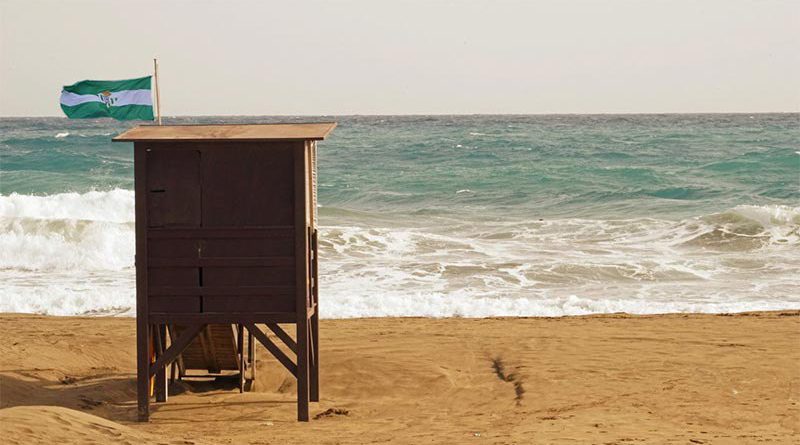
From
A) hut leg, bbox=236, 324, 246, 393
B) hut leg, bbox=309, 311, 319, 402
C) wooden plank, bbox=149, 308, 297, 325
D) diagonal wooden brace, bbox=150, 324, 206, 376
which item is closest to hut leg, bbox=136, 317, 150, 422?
diagonal wooden brace, bbox=150, 324, 206, 376

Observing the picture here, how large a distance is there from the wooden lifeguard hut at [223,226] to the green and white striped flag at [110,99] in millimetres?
2030

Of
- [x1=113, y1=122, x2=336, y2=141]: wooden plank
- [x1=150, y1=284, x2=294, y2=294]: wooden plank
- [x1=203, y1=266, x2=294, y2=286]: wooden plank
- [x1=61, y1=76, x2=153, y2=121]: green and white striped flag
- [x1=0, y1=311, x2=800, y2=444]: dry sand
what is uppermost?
[x1=61, y1=76, x2=153, y2=121]: green and white striped flag

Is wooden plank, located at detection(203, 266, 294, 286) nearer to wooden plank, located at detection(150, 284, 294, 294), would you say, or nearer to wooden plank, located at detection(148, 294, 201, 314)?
wooden plank, located at detection(150, 284, 294, 294)

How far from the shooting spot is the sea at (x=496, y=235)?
64.0 ft

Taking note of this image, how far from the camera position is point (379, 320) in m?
17.5

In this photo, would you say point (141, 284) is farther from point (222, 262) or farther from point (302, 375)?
point (302, 375)

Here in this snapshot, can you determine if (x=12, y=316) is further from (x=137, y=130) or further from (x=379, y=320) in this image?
(x=137, y=130)

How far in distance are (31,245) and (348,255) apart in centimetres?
748

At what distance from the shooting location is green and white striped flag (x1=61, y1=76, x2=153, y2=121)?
523 inches

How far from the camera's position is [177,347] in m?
11.5

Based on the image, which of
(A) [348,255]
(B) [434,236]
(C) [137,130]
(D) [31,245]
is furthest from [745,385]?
(D) [31,245]

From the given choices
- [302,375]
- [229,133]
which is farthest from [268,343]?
[229,133]

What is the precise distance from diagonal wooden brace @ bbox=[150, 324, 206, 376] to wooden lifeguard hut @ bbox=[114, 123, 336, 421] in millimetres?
21

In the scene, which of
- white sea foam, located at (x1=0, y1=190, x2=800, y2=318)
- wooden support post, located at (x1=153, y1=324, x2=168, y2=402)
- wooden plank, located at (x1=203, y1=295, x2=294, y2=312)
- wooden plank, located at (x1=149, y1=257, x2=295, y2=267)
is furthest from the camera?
white sea foam, located at (x1=0, y1=190, x2=800, y2=318)
